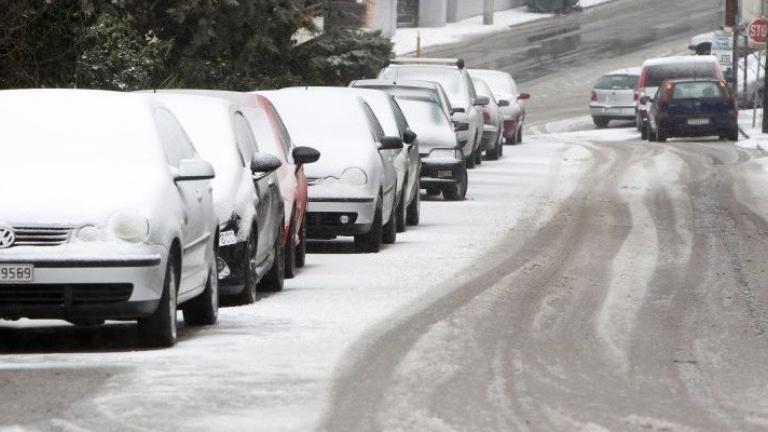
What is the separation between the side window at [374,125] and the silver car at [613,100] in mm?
34512

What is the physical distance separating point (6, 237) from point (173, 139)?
197cm

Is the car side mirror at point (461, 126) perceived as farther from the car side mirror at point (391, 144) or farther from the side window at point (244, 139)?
the side window at point (244, 139)

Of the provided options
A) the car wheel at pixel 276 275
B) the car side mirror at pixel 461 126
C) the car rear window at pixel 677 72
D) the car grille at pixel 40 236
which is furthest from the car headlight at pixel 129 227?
the car rear window at pixel 677 72

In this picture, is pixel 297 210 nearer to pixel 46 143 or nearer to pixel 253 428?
pixel 46 143

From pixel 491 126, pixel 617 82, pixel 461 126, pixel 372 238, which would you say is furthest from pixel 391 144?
pixel 617 82

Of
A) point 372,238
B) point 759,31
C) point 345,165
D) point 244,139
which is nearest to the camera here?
point 244,139

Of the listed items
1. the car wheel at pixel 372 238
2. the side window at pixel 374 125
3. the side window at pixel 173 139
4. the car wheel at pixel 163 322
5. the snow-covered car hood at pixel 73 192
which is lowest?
the car wheel at pixel 372 238

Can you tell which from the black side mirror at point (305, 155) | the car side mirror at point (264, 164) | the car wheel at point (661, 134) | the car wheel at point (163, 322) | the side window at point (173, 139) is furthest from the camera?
the car wheel at point (661, 134)

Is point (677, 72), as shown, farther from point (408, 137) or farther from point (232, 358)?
point (232, 358)

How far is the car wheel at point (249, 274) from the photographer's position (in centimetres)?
1411

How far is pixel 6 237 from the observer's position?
442 inches

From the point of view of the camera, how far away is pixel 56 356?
445 inches

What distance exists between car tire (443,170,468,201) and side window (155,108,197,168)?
14467 mm

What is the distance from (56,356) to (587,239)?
10165 mm
